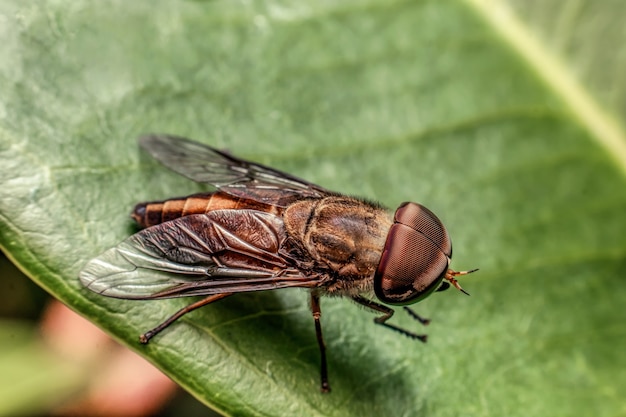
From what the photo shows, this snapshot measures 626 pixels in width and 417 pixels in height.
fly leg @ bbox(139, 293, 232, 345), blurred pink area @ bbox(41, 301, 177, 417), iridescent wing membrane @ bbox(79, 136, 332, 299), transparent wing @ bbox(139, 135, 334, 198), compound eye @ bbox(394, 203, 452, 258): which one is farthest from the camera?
blurred pink area @ bbox(41, 301, 177, 417)

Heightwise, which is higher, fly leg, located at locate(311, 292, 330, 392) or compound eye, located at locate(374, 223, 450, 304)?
compound eye, located at locate(374, 223, 450, 304)

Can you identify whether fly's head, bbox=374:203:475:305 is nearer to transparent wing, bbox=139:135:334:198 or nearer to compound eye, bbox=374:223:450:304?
compound eye, bbox=374:223:450:304

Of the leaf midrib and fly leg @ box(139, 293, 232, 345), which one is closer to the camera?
fly leg @ box(139, 293, 232, 345)

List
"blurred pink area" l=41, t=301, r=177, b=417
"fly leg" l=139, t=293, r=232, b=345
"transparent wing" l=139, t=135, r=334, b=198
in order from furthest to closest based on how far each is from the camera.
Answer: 1. "blurred pink area" l=41, t=301, r=177, b=417
2. "transparent wing" l=139, t=135, r=334, b=198
3. "fly leg" l=139, t=293, r=232, b=345

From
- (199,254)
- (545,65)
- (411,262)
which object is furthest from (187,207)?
(545,65)

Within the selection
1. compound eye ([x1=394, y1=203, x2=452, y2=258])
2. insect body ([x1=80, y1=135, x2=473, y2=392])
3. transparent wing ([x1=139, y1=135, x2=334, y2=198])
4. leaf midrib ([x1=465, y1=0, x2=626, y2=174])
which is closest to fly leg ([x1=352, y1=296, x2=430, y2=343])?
insect body ([x1=80, y1=135, x2=473, y2=392])

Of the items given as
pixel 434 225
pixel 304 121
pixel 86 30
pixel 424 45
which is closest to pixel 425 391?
pixel 434 225

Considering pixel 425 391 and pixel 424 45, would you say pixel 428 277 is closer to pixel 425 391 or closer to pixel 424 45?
pixel 425 391

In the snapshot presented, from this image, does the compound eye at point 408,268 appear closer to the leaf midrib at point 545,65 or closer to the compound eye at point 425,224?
the compound eye at point 425,224
